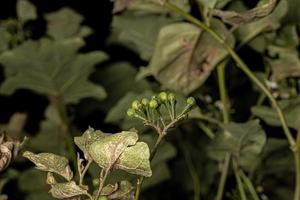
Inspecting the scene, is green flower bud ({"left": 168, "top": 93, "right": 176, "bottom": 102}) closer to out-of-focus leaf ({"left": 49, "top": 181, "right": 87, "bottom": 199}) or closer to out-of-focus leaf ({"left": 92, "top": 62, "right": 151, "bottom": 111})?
out-of-focus leaf ({"left": 49, "top": 181, "right": 87, "bottom": 199})

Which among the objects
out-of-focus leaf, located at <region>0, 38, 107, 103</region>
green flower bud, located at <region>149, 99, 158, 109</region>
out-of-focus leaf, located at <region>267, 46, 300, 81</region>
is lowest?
out-of-focus leaf, located at <region>0, 38, 107, 103</region>

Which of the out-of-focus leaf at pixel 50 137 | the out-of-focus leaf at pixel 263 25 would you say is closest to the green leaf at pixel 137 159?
the out-of-focus leaf at pixel 263 25

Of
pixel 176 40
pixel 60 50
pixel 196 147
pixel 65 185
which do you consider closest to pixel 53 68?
pixel 60 50

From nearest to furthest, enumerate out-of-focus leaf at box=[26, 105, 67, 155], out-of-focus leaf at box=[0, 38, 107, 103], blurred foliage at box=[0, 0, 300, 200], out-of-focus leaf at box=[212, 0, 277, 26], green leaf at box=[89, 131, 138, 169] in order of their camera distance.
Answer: green leaf at box=[89, 131, 138, 169], out-of-focus leaf at box=[212, 0, 277, 26], blurred foliage at box=[0, 0, 300, 200], out-of-focus leaf at box=[0, 38, 107, 103], out-of-focus leaf at box=[26, 105, 67, 155]

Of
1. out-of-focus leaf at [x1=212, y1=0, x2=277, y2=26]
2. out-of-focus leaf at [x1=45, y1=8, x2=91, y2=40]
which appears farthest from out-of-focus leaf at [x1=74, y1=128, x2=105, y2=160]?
out-of-focus leaf at [x1=45, y1=8, x2=91, y2=40]

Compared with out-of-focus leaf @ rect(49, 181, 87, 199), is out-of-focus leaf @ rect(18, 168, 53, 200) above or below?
below

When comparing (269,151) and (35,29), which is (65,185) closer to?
(269,151)

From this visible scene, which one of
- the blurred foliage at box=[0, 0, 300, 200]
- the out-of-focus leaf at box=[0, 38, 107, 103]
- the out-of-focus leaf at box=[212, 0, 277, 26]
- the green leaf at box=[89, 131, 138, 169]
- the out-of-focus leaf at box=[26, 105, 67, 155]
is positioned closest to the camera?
the green leaf at box=[89, 131, 138, 169]
